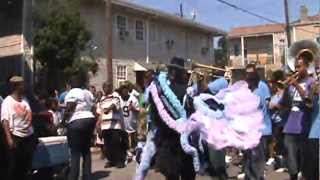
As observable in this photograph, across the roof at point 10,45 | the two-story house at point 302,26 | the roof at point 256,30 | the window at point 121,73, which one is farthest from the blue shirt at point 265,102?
the roof at point 256,30

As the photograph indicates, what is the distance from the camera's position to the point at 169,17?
33.7 metres

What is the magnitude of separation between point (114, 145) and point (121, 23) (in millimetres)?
16527

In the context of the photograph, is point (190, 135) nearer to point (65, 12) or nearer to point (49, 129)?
point (49, 129)

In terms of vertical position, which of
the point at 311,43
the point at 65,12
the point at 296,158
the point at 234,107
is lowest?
the point at 296,158

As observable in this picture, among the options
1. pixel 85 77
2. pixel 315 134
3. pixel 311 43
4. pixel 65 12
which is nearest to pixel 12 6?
pixel 65 12

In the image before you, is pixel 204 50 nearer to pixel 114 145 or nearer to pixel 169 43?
pixel 169 43

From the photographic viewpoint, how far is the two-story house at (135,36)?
90.3ft

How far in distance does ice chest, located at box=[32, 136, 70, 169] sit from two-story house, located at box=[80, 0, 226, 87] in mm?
14630

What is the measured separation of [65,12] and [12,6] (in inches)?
115

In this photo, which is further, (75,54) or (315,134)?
(75,54)

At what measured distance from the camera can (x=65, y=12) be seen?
70.5 ft

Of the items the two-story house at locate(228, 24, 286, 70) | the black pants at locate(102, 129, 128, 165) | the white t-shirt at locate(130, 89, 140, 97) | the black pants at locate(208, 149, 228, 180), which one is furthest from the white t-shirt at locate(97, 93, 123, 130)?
the two-story house at locate(228, 24, 286, 70)

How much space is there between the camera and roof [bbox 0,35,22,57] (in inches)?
919

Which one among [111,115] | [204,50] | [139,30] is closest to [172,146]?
[111,115]
